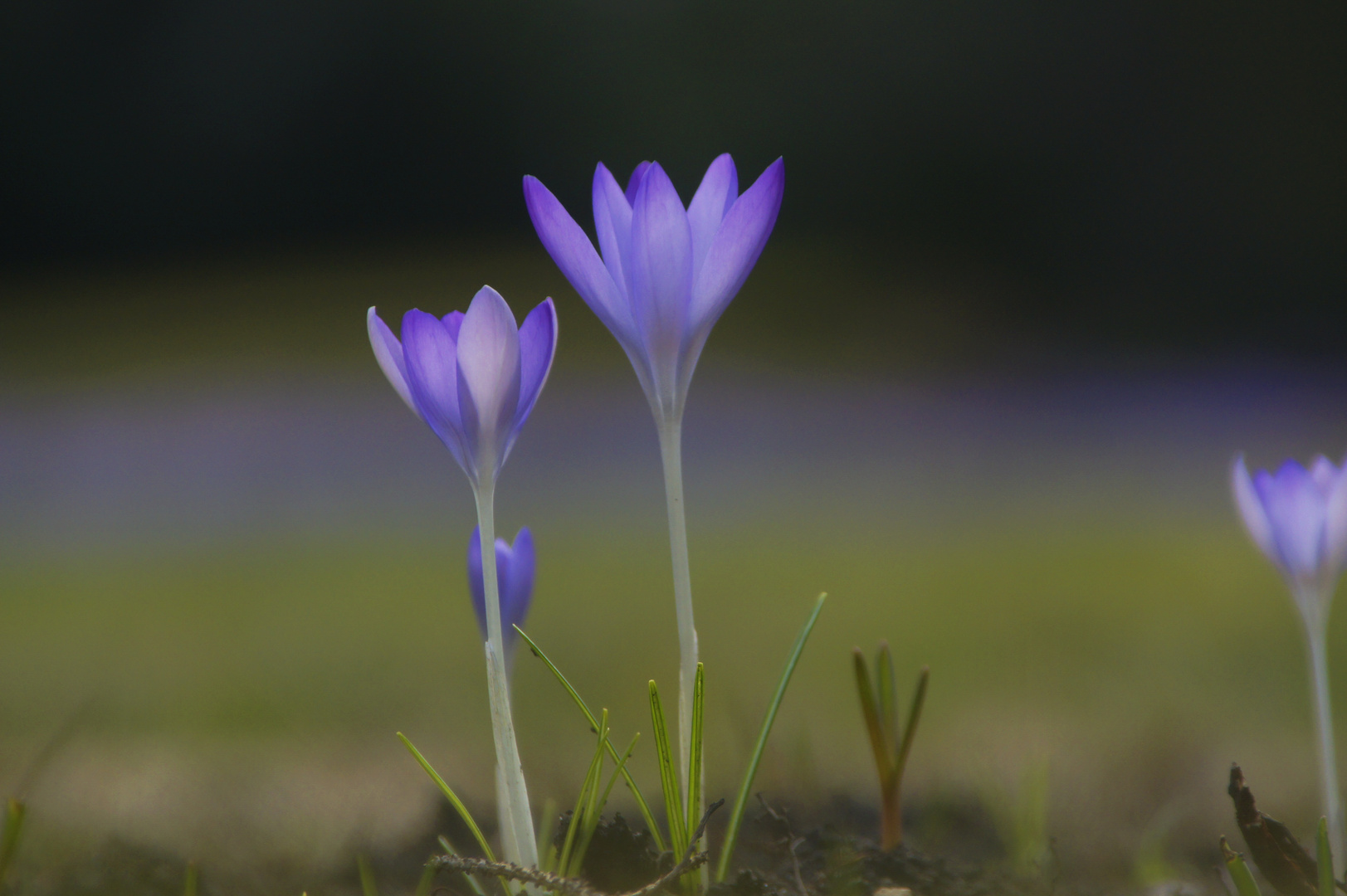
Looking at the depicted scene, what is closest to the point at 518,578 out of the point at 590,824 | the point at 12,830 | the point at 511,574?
the point at 511,574

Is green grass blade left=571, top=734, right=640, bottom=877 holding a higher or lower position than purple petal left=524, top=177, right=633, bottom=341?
lower

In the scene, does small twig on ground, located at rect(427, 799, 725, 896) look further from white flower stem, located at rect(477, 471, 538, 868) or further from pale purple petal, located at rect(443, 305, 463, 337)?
pale purple petal, located at rect(443, 305, 463, 337)

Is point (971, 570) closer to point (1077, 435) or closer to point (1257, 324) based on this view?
point (1077, 435)

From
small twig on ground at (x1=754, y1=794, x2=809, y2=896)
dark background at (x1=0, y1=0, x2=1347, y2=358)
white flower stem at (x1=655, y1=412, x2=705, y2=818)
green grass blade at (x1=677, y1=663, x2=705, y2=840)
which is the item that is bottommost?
small twig on ground at (x1=754, y1=794, x2=809, y2=896)

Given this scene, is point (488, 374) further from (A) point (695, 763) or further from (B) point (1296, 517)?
(B) point (1296, 517)

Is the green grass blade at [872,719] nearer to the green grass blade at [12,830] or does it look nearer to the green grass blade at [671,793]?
the green grass blade at [671,793]

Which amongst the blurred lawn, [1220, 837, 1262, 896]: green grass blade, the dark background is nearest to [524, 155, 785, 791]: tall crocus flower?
[1220, 837, 1262, 896]: green grass blade

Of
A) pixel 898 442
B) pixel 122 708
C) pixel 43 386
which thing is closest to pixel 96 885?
pixel 122 708
